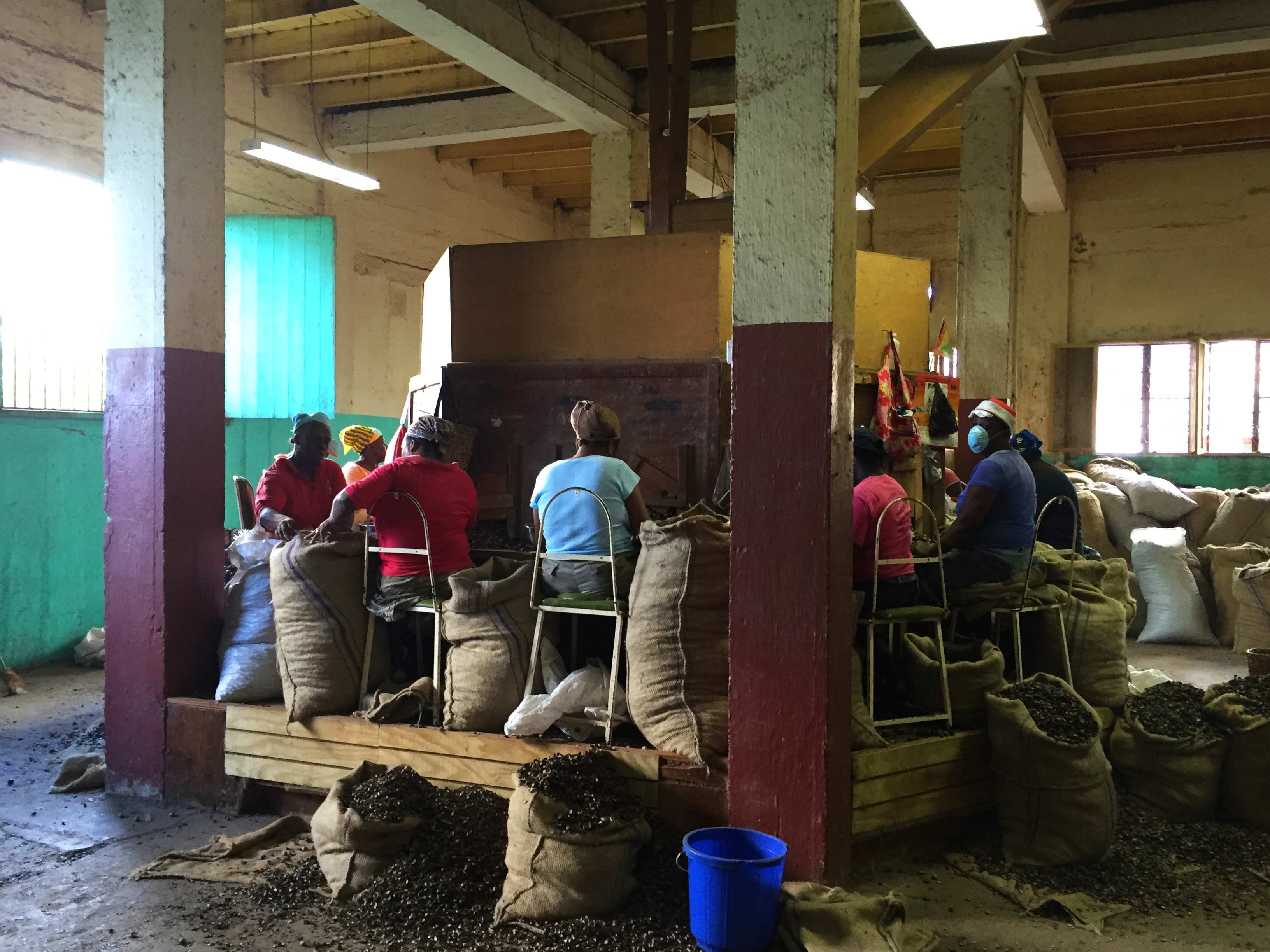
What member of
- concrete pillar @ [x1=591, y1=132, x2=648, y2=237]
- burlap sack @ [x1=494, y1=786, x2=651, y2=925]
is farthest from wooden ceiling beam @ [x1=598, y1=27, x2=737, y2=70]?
burlap sack @ [x1=494, y1=786, x2=651, y2=925]

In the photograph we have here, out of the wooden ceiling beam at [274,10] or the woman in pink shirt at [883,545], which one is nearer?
the woman in pink shirt at [883,545]

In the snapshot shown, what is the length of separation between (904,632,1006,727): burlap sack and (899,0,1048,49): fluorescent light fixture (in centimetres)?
242

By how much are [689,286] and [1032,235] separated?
8409mm

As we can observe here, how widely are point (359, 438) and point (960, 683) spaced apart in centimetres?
415

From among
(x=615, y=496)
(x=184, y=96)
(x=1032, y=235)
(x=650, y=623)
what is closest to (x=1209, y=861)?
(x=650, y=623)

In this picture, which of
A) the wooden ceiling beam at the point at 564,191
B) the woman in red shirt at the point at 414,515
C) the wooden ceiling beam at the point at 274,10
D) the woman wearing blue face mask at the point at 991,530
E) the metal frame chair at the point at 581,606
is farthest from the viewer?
the wooden ceiling beam at the point at 564,191

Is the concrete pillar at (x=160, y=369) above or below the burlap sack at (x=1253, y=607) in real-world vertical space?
above

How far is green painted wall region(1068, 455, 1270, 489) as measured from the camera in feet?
35.9

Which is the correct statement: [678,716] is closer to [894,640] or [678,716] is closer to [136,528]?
[894,640]

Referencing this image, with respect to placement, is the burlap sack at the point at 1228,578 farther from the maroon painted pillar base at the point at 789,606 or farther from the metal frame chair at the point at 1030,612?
the maroon painted pillar base at the point at 789,606

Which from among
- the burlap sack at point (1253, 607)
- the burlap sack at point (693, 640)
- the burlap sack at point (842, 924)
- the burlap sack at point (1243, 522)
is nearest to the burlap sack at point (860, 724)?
the burlap sack at point (693, 640)

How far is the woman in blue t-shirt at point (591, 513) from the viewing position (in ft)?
13.5

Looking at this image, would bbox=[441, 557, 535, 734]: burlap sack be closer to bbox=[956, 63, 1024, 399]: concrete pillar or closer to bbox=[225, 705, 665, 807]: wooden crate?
bbox=[225, 705, 665, 807]: wooden crate

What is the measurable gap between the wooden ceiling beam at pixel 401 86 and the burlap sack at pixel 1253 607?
293 inches
